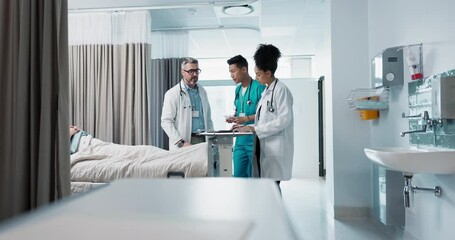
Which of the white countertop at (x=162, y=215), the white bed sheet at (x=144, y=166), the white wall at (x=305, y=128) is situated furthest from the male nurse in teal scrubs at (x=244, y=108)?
the white wall at (x=305, y=128)

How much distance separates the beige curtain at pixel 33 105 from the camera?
1.24 m

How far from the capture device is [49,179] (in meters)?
1.36

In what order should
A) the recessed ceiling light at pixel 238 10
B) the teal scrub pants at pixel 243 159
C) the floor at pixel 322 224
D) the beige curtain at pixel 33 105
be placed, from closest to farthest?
the beige curtain at pixel 33 105 → the floor at pixel 322 224 → the teal scrub pants at pixel 243 159 → the recessed ceiling light at pixel 238 10

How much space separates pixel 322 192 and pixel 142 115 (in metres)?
2.48

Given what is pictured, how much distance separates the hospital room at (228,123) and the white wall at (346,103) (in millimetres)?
13

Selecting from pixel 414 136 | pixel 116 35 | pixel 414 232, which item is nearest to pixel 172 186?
pixel 414 136

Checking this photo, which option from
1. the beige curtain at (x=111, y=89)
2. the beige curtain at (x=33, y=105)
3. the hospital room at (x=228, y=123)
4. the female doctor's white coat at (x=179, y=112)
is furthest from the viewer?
the beige curtain at (x=111, y=89)

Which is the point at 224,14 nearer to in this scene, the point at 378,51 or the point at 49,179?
the point at 378,51

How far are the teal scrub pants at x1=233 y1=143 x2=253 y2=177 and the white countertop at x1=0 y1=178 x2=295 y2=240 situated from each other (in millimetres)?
1816

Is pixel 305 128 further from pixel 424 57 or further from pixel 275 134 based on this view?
pixel 424 57

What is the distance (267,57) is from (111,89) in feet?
6.63

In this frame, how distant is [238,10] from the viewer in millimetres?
3969

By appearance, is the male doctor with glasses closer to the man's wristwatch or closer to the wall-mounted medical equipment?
the man's wristwatch

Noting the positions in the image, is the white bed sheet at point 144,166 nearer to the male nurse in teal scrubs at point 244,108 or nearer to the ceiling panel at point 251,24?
the male nurse in teal scrubs at point 244,108
